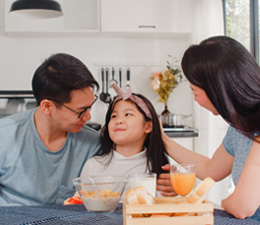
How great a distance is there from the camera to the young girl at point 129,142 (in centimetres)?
191

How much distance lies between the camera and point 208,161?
74.7 inches

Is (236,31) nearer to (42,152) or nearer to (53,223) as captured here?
(42,152)

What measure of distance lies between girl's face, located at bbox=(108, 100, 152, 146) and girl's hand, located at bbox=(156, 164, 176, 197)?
0.25m

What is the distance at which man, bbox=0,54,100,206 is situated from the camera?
6.16 feet

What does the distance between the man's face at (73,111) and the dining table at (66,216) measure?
0.58 meters

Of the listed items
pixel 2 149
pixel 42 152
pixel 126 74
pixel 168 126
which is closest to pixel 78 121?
pixel 42 152

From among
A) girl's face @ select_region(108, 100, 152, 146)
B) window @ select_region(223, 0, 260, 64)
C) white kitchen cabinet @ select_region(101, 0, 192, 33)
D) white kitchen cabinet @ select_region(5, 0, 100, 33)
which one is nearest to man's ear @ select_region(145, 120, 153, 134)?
girl's face @ select_region(108, 100, 152, 146)

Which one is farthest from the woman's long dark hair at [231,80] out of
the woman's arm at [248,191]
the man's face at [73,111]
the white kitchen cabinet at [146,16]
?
the white kitchen cabinet at [146,16]

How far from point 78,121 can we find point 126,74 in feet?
7.12

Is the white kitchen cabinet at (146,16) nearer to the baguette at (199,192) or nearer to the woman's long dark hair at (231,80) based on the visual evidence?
the woman's long dark hair at (231,80)

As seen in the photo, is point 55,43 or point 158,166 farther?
point 55,43

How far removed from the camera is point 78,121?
191 cm

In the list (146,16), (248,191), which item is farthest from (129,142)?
(146,16)

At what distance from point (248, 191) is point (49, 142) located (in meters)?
1.00
